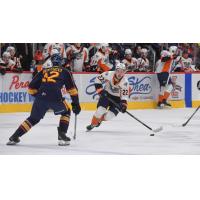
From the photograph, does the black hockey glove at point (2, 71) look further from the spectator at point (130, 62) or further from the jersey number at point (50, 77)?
the jersey number at point (50, 77)

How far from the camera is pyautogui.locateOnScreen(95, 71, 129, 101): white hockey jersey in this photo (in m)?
8.38

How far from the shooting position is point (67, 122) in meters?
7.49

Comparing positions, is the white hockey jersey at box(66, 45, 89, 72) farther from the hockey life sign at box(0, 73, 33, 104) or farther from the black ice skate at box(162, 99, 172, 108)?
the black ice skate at box(162, 99, 172, 108)

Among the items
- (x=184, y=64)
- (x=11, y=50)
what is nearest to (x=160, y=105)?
(x=184, y=64)

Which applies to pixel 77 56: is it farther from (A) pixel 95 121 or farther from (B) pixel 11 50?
(B) pixel 11 50

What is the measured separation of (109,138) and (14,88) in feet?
6.38

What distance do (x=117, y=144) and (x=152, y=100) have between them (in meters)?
3.77

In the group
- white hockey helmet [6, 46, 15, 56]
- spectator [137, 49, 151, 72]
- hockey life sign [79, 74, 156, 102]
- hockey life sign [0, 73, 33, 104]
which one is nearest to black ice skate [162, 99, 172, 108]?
hockey life sign [79, 74, 156, 102]

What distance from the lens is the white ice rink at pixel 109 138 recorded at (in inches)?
290

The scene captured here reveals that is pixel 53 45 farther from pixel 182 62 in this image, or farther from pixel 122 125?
pixel 182 62
